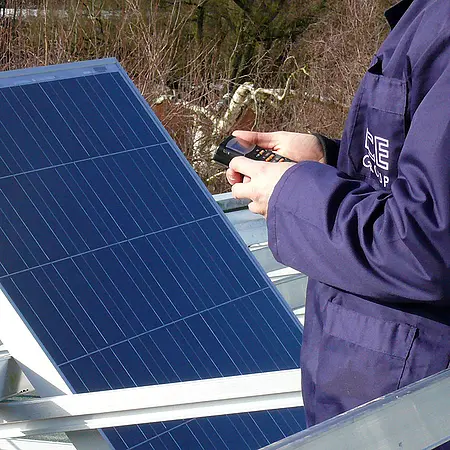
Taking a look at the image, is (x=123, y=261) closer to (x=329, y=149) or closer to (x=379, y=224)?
(x=329, y=149)

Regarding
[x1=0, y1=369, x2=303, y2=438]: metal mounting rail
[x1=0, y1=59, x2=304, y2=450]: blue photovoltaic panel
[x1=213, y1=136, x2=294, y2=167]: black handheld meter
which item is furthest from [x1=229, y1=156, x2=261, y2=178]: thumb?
[x1=0, y1=59, x2=304, y2=450]: blue photovoltaic panel

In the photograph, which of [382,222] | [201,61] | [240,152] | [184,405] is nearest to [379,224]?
[382,222]

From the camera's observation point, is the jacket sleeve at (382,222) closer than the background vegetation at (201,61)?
Yes

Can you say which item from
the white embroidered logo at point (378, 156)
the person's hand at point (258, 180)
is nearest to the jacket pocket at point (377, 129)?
the white embroidered logo at point (378, 156)

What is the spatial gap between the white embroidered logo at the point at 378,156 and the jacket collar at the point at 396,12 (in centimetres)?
25

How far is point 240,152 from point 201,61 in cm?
1376

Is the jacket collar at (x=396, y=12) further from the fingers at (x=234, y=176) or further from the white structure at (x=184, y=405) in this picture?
the white structure at (x=184, y=405)

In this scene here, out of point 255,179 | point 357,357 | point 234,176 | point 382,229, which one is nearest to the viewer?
point 382,229

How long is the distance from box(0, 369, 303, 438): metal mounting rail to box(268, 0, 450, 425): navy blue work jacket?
30 cm

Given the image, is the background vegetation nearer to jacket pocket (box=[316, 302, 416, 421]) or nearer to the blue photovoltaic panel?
the blue photovoltaic panel

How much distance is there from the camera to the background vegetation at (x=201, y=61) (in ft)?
42.7

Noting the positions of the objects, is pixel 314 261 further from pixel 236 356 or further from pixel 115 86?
pixel 115 86

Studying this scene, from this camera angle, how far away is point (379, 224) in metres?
1.71

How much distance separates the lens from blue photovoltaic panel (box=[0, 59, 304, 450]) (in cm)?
290
